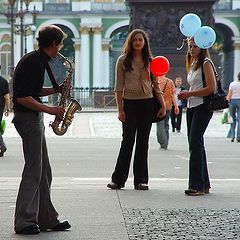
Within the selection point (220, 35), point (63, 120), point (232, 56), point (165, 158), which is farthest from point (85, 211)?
point (220, 35)

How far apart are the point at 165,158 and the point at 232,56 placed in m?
Answer: 48.7

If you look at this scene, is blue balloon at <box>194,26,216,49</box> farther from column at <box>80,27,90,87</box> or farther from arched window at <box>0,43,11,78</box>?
arched window at <box>0,43,11,78</box>

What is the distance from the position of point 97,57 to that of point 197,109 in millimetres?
55234

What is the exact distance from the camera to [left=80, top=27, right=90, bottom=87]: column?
6494 cm

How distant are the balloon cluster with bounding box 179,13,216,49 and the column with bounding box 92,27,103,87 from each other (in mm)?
54153

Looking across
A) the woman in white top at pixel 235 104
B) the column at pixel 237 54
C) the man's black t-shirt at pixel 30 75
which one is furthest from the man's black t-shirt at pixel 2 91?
the column at pixel 237 54

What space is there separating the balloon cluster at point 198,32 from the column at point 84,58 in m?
54.4

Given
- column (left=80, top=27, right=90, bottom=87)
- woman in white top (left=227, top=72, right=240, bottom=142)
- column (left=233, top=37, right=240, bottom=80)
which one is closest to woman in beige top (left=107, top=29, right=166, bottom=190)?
woman in white top (left=227, top=72, right=240, bottom=142)

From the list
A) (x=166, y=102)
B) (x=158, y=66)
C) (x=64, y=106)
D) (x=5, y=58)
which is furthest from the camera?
(x=5, y=58)

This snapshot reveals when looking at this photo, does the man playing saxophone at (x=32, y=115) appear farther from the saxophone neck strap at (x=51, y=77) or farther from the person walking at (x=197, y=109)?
the person walking at (x=197, y=109)

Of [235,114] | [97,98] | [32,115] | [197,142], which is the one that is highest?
[32,115]

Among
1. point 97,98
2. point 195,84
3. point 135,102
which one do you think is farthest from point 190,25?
point 97,98

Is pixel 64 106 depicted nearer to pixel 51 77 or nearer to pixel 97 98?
pixel 51 77

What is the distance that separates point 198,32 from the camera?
10047 millimetres
